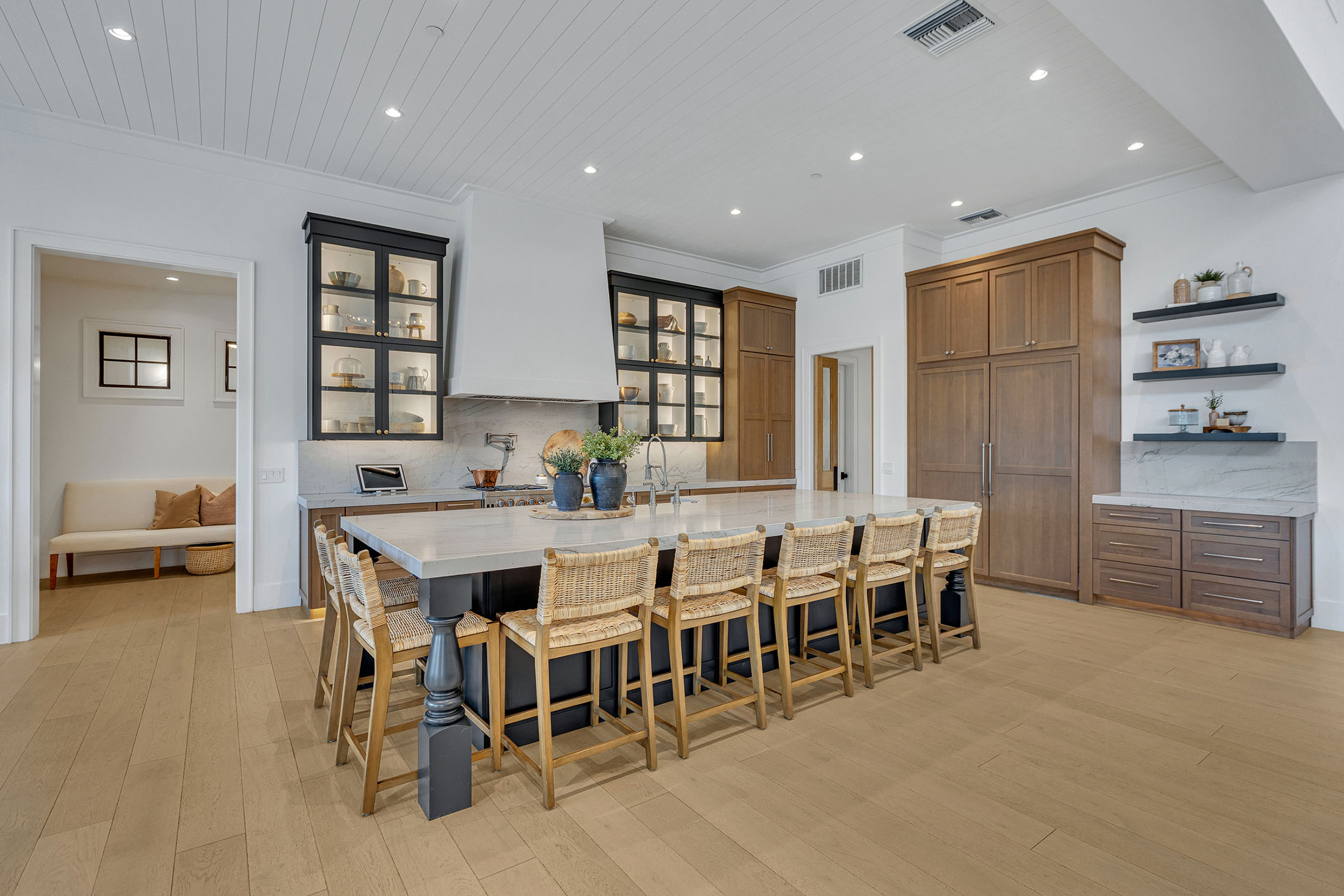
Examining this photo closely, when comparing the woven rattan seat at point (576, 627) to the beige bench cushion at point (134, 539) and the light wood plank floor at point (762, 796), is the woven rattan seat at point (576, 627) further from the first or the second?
the beige bench cushion at point (134, 539)

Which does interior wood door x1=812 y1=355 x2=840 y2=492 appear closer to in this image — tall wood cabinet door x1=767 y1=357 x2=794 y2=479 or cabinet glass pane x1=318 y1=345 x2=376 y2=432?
tall wood cabinet door x1=767 y1=357 x2=794 y2=479

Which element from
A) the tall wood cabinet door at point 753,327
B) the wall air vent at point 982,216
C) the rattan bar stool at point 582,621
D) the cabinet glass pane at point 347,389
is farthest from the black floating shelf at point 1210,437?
the cabinet glass pane at point 347,389

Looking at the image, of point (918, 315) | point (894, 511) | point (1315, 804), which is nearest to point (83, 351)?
point (894, 511)

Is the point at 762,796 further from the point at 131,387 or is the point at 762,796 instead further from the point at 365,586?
the point at 131,387

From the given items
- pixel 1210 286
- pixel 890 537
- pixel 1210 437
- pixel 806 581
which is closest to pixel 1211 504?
pixel 1210 437

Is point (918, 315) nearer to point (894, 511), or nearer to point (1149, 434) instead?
point (1149, 434)

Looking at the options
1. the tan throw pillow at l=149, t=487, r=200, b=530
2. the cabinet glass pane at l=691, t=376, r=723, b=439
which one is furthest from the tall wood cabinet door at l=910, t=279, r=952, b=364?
the tan throw pillow at l=149, t=487, r=200, b=530

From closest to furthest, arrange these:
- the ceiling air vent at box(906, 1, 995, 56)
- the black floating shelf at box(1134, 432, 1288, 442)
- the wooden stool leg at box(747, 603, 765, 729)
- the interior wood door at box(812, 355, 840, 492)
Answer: the wooden stool leg at box(747, 603, 765, 729), the ceiling air vent at box(906, 1, 995, 56), the black floating shelf at box(1134, 432, 1288, 442), the interior wood door at box(812, 355, 840, 492)

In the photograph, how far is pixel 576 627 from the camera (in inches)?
90.9

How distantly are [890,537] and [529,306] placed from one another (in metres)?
3.50

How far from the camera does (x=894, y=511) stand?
3.56 meters

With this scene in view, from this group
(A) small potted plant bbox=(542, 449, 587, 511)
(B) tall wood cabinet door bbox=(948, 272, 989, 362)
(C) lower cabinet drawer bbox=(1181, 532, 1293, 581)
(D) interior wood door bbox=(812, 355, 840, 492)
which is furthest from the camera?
(D) interior wood door bbox=(812, 355, 840, 492)

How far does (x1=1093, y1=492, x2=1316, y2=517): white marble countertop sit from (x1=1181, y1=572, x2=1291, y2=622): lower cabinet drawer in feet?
1.49

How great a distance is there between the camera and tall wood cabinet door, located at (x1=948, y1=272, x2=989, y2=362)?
5484 mm
